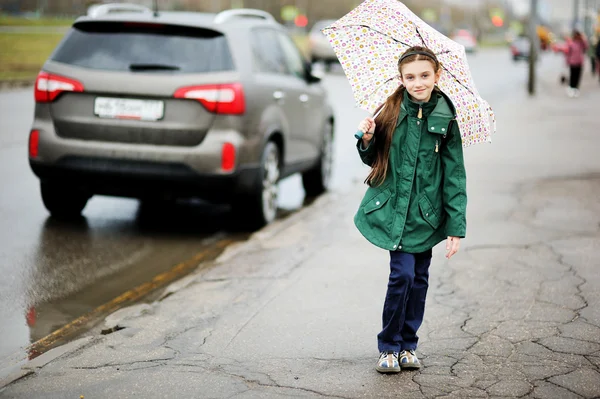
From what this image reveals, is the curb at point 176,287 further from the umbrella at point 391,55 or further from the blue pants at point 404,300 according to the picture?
the umbrella at point 391,55

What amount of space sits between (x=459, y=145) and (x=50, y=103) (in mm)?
4338

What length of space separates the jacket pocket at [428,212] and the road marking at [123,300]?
221cm

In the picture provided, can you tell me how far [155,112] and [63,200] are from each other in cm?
152

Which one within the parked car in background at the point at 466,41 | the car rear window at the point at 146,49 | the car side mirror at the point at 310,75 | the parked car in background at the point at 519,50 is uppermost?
the car rear window at the point at 146,49

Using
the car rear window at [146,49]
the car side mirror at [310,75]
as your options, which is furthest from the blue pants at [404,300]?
the car side mirror at [310,75]

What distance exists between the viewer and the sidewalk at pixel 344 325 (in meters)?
4.23

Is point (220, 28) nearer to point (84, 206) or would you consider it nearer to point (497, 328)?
point (84, 206)

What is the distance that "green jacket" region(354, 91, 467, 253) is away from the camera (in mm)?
4227

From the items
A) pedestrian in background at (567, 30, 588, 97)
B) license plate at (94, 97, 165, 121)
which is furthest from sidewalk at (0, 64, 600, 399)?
pedestrian in background at (567, 30, 588, 97)

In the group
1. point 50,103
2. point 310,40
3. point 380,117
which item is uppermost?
point 380,117

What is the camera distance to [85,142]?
739cm

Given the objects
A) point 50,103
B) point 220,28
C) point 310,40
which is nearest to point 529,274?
point 220,28

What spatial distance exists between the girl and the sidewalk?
592mm

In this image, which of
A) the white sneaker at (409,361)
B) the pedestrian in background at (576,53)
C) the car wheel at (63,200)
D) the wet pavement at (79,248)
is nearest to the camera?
the white sneaker at (409,361)
